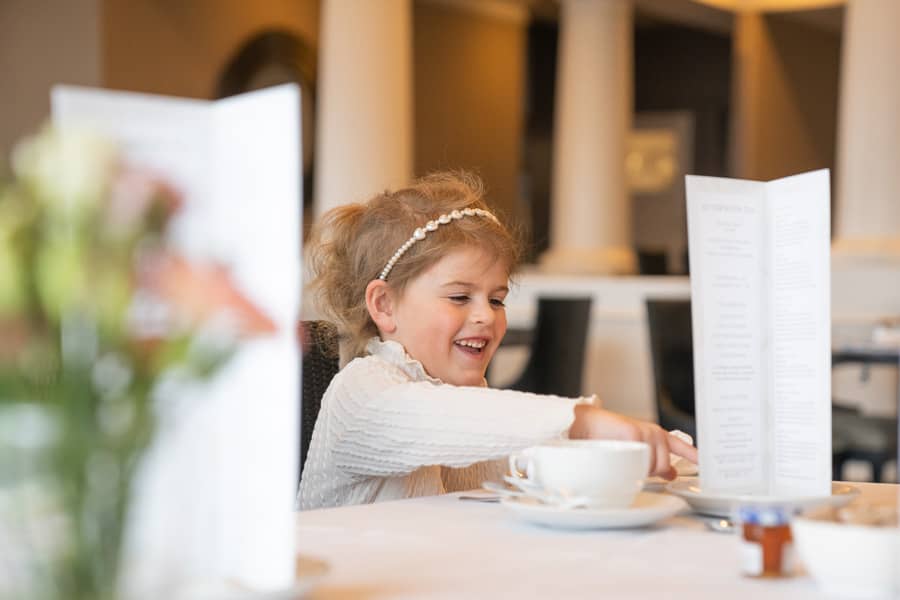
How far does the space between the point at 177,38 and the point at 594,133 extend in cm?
268

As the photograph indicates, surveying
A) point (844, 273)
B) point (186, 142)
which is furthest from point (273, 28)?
point (186, 142)

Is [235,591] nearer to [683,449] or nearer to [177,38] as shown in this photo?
[683,449]

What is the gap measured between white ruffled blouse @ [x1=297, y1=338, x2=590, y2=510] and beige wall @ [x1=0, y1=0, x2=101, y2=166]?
6.27 m

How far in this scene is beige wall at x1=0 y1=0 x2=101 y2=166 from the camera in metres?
7.57

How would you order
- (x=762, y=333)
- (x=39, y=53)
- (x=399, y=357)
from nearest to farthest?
(x=762, y=333)
(x=399, y=357)
(x=39, y=53)

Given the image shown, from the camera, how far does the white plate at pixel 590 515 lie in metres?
1.15

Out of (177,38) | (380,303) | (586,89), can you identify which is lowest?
A: (380,303)

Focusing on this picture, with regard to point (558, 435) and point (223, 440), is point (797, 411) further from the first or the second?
point (223, 440)

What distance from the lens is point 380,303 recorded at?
193cm

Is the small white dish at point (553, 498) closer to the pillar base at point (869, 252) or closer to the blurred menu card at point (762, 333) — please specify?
the blurred menu card at point (762, 333)

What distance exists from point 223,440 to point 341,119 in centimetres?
591

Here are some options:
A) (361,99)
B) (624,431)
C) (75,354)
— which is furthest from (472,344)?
(361,99)

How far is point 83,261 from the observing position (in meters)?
0.59

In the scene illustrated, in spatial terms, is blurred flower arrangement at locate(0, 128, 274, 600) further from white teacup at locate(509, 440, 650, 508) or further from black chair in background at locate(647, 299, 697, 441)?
black chair in background at locate(647, 299, 697, 441)
